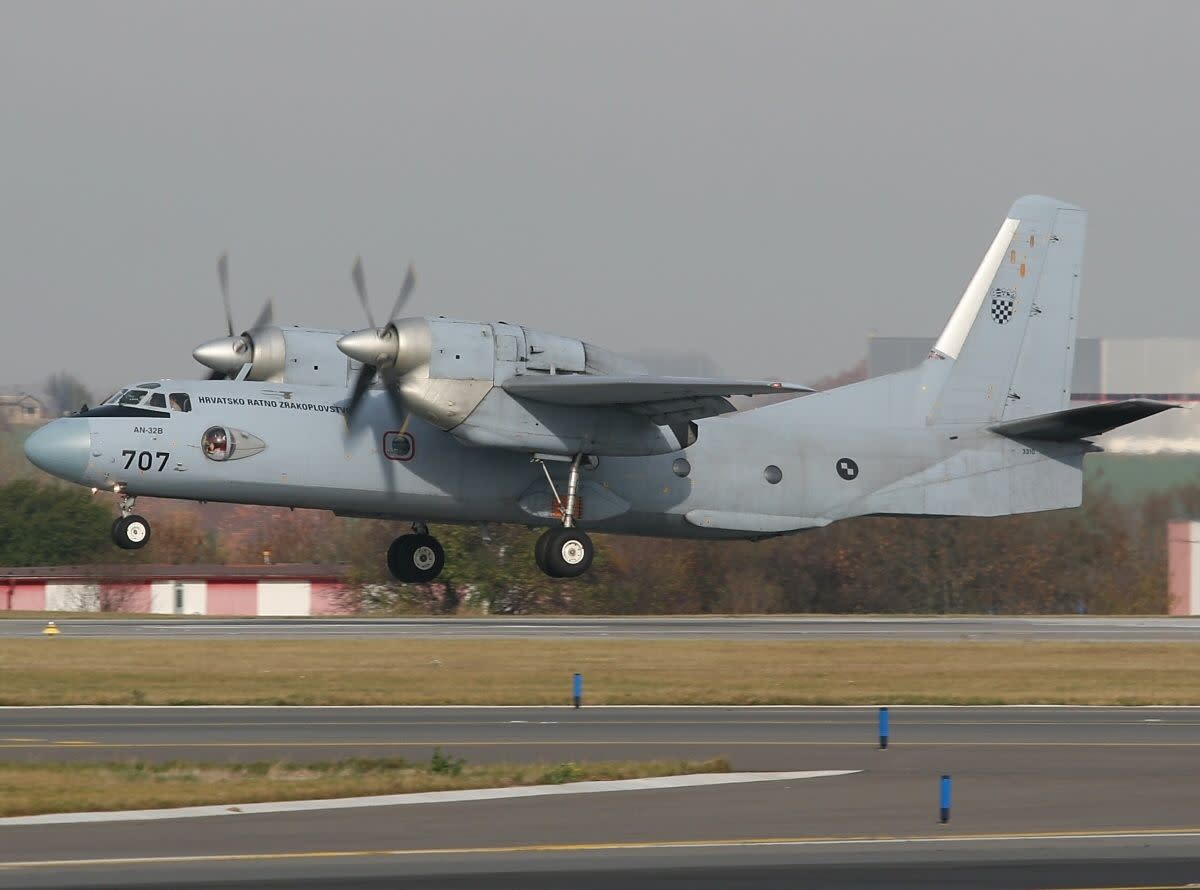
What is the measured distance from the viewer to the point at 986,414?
131ft

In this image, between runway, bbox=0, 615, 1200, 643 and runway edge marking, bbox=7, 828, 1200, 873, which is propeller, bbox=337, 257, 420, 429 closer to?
runway, bbox=0, 615, 1200, 643

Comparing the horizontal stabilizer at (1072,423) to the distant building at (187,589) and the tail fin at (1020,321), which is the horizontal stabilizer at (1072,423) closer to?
the tail fin at (1020,321)

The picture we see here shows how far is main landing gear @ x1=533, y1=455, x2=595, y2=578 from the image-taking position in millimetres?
34812

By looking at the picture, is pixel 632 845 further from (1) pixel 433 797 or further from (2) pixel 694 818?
(1) pixel 433 797

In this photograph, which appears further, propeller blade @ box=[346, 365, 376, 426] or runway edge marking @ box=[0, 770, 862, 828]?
propeller blade @ box=[346, 365, 376, 426]

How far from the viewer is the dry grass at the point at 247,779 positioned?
48.7ft

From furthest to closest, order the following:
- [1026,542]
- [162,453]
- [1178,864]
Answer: [1026,542]
[162,453]
[1178,864]

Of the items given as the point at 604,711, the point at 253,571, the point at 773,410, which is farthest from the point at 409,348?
the point at 253,571

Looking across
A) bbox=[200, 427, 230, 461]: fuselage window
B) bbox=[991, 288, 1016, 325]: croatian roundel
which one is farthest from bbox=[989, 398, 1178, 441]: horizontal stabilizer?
bbox=[200, 427, 230, 461]: fuselage window

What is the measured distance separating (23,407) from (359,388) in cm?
4219

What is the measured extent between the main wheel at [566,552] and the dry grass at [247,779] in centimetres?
1758

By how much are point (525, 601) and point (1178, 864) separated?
46.4 metres

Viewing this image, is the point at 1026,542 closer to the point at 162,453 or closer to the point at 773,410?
the point at 773,410

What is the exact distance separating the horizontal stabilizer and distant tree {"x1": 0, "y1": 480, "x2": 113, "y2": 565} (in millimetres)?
41154
